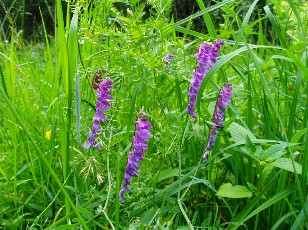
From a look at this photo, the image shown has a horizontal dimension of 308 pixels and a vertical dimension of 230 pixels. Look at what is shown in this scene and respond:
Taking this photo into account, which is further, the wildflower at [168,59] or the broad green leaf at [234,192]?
the wildflower at [168,59]

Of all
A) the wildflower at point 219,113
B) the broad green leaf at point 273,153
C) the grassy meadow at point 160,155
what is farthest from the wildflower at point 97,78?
the broad green leaf at point 273,153

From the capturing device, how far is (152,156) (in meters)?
1.35

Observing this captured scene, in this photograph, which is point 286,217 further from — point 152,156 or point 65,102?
point 65,102

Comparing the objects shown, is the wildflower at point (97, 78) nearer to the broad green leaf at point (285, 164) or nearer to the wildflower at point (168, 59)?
the wildflower at point (168, 59)

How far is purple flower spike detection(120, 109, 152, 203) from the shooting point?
43.8 inches

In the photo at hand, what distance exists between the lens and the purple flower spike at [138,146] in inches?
43.8

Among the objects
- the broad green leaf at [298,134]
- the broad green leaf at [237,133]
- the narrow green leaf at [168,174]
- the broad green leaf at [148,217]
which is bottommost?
the broad green leaf at [148,217]

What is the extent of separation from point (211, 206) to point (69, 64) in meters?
0.49

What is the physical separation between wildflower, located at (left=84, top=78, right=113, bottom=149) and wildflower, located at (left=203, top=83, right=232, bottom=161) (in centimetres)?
24

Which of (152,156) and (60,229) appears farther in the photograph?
(152,156)

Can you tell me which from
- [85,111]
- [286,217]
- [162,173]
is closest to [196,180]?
[162,173]

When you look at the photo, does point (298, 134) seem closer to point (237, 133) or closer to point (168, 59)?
point (237, 133)

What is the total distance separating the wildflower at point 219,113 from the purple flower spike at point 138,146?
0.58 feet

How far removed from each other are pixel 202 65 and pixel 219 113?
4.6 inches
